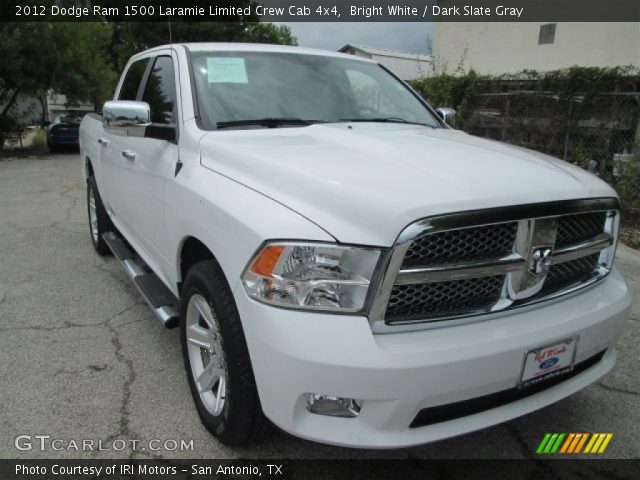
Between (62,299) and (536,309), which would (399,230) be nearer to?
(536,309)

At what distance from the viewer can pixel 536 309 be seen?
206 centimetres

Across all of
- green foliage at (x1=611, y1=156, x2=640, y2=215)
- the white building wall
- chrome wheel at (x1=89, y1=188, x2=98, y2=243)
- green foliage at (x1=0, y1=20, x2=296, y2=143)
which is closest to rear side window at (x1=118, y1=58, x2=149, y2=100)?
chrome wheel at (x1=89, y1=188, x2=98, y2=243)

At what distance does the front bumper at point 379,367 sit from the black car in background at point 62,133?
1849 centimetres

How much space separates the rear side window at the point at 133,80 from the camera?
4.19m

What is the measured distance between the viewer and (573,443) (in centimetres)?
248

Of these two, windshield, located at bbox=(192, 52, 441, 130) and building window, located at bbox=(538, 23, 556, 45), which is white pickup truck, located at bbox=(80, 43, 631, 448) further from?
building window, located at bbox=(538, 23, 556, 45)

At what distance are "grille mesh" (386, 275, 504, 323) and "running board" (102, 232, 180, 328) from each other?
142 cm

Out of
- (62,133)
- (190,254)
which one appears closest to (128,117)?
(190,254)

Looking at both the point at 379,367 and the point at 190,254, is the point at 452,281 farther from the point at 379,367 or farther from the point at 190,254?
the point at 190,254

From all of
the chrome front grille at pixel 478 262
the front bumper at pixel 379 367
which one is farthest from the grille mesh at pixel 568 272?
the front bumper at pixel 379 367

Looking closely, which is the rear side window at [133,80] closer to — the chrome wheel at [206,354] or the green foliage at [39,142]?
the chrome wheel at [206,354]

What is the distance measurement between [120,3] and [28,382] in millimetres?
24293

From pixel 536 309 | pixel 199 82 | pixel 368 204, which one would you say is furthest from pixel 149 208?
pixel 536 309

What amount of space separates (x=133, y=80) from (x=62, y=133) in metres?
15.5
